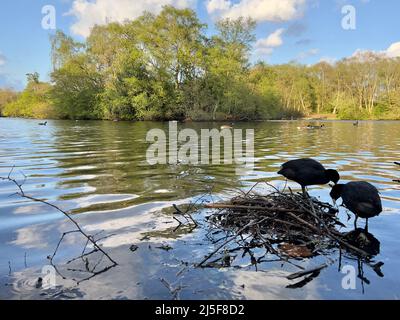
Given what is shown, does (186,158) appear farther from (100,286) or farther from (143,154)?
(100,286)

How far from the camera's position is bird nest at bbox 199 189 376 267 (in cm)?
462

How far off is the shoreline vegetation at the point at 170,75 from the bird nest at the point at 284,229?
163 feet

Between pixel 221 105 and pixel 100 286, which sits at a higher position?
pixel 221 105

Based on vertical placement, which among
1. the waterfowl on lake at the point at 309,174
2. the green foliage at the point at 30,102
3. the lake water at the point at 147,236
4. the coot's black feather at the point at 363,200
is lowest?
the lake water at the point at 147,236

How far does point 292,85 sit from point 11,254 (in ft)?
260

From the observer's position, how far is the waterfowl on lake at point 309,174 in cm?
568

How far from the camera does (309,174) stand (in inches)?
224

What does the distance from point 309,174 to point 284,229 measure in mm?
1126

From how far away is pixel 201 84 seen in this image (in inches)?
2251

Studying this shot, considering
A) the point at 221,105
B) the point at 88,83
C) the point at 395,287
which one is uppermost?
the point at 88,83

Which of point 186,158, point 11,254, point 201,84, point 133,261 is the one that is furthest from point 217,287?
point 201,84

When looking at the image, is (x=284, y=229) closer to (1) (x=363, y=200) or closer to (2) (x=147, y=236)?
(1) (x=363, y=200)

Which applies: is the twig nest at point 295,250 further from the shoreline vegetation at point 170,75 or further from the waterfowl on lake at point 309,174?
the shoreline vegetation at point 170,75

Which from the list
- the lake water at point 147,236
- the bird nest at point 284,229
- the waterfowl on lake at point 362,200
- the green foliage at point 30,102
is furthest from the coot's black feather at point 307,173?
the green foliage at point 30,102
